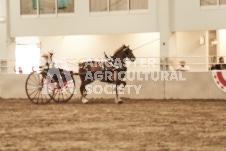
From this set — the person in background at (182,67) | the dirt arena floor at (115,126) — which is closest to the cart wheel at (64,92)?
the dirt arena floor at (115,126)

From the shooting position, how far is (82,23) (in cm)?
2345

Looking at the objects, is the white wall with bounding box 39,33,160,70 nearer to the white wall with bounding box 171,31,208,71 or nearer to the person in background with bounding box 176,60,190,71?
the white wall with bounding box 171,31,208,71

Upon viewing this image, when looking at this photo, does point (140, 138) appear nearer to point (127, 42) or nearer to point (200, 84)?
point (200, 84)

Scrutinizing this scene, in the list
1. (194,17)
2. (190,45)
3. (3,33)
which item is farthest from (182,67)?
(3,33)

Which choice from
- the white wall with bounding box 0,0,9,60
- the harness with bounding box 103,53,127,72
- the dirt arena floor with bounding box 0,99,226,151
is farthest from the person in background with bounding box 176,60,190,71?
the white wall with bounding box 0,0,9,60

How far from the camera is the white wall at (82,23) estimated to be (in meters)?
22.5

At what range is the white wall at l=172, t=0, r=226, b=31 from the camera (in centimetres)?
2138

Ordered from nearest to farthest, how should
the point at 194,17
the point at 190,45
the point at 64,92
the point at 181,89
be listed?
the point at 181,89 < the point at 64,92 < the point at 194,17 < the point at 190,45

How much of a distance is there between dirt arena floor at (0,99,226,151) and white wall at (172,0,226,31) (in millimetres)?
5337

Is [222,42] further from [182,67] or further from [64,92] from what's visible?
[64,92]

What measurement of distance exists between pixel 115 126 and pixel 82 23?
12575 millimetres

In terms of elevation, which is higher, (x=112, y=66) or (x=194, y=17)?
(x=194, y=17)

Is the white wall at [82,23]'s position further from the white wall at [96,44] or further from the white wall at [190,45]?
the white wall at [190,45]

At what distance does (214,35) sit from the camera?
25781 mm
